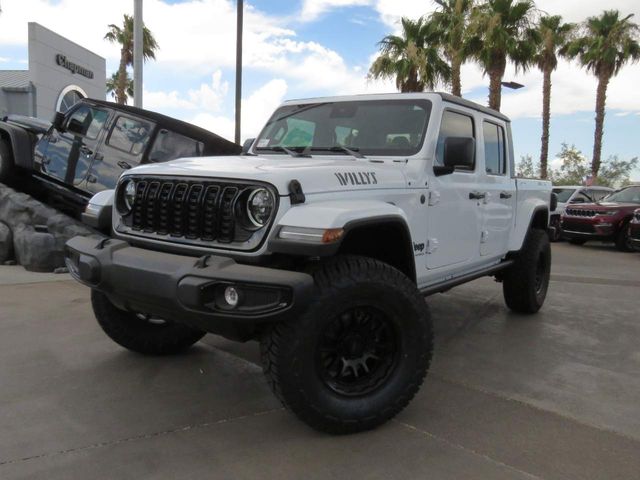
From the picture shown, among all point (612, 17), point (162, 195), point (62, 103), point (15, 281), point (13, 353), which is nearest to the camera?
point (162, 195)

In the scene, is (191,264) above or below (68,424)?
above

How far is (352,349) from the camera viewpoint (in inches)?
114

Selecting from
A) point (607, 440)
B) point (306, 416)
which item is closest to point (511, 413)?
point (607, 440)

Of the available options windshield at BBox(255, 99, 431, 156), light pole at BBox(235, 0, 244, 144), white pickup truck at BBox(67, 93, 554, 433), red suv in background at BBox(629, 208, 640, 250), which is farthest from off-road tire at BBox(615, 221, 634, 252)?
windshield at BBox(255, 99, 431, 156)

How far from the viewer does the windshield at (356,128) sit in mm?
3771

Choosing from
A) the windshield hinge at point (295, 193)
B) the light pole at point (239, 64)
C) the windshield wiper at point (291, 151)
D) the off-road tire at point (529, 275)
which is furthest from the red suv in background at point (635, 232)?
the windshield hinge at point (295, 193)

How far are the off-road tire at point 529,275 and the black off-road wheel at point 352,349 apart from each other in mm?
2722

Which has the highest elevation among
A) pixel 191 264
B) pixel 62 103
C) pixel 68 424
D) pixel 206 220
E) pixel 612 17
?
pixel 612 17

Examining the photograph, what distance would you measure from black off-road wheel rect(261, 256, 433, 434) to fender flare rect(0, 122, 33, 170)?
6742 mm

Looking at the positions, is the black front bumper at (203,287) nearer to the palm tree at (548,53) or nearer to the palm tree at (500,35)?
the palm tree at (500,35)

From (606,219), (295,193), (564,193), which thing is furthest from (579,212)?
(295,193)

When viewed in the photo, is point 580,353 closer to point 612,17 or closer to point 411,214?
point 411,214

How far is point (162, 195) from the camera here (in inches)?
122

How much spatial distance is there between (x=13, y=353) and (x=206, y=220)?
218 centimetres
